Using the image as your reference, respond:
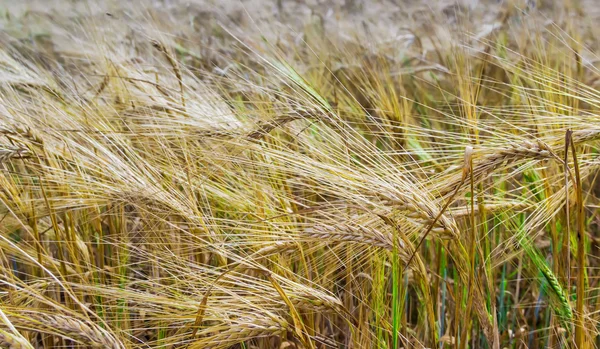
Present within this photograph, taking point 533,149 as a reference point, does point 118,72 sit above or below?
above

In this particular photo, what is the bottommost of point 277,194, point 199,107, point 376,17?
point 277,194

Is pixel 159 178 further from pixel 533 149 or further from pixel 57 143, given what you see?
pixel 533 149

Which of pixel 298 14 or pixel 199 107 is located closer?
pixel 199 107

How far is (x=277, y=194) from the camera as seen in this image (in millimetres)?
A: 1237

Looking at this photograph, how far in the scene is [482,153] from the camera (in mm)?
1079

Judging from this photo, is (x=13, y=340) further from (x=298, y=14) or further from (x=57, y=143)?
(x=298, y=14)

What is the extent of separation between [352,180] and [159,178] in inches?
14.3

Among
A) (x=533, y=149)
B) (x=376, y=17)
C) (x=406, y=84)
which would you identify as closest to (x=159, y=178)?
(x=533, y=149)

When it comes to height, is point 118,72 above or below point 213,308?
above

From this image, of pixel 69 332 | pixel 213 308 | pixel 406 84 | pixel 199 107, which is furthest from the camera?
pixel 406 84

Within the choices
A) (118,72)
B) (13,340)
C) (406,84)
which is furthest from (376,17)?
(13,340)

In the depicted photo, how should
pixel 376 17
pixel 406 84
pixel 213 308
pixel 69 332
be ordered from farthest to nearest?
1. pixel 376 17
2. pixel 406 84
3. pixel 213 308
4. pixel 69 332

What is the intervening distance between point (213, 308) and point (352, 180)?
0.92 feet

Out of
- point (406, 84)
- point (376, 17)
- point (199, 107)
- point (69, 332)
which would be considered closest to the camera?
point (69, 332)
